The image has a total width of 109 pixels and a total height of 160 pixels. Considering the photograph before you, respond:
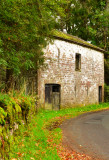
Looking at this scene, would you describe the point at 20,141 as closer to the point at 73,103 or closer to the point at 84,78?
the point at 73,103

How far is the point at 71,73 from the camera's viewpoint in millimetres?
16578

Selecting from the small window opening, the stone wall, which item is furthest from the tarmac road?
the small window opening

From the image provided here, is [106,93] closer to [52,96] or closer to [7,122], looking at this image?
[52,96]

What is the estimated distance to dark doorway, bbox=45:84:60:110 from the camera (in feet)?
47.5

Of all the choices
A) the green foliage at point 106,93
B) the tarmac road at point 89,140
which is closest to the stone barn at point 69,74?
the green foliage at point 106,93

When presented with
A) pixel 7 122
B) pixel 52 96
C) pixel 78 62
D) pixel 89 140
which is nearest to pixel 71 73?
pixel 78 62

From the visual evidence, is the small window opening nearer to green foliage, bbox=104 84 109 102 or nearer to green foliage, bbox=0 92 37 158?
green foliage, bbox=104 84 109 102

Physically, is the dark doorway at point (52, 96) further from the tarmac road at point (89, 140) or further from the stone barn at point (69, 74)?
the tarmac road at point (89, 140)

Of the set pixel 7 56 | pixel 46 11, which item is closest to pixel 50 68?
pixel 46 11

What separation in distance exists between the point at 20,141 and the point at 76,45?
42.1 feet

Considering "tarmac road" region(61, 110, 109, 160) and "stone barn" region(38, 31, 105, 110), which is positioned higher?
"stone barn" region(38, 31, 105, 110)

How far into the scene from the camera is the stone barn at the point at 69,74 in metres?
14.5

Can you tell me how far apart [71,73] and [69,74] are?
1.02 feet

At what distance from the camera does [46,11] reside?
8.70 metres
